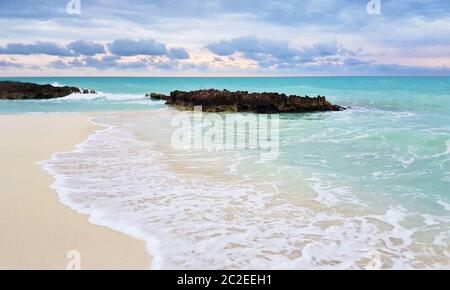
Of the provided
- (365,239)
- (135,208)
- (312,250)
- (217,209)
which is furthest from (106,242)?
(365,239)

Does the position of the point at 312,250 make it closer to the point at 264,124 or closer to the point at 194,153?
the point at 194,153

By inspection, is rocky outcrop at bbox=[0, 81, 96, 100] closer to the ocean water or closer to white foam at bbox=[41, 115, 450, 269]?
the ocean water

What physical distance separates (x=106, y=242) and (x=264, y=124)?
17.1 meters

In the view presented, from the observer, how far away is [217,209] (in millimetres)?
7902

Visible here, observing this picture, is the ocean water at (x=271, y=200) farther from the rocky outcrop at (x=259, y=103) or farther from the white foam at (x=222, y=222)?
the rocky outcrop at (x=259, y=103)
